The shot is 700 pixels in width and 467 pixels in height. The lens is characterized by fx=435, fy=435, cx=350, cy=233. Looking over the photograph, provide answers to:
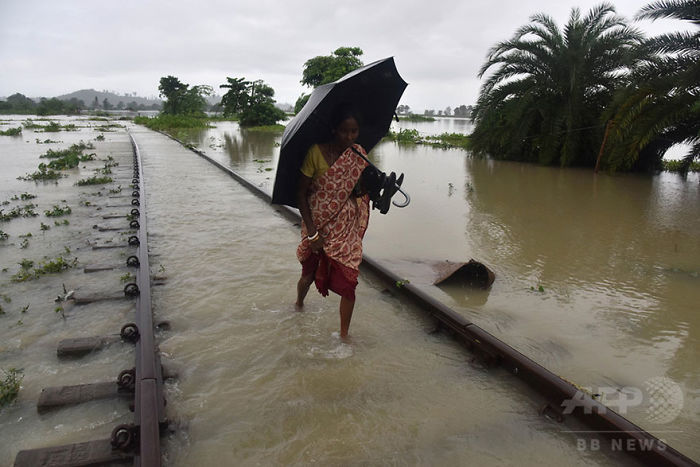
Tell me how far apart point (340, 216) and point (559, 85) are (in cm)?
1370

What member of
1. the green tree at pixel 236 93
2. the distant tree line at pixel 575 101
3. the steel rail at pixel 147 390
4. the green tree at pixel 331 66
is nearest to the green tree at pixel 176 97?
the green tree at pixel 236 93

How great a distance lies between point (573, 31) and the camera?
1352 centimetres

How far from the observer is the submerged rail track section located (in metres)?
2.00

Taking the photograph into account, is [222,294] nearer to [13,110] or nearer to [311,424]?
[311,424]

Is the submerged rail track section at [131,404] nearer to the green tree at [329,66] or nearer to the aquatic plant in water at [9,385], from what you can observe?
the aquatic plant in water at [9,385]

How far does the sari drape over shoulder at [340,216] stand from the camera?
2898 mm

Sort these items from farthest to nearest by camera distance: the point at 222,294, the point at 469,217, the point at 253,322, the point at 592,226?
the point at 469,217 → the point at 592,226 → the point at 222,294 → the point at 253,322

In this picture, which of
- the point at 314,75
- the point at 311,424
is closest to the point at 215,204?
the point at 311,424

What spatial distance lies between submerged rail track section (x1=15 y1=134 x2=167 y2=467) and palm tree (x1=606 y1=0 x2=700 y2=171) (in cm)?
974

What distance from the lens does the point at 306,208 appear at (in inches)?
117

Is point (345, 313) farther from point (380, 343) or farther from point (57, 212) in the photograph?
point (57, 212)

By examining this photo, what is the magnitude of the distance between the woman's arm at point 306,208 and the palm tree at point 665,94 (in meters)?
8.56

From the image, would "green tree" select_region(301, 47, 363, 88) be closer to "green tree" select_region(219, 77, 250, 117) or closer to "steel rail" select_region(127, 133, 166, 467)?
"green tree" select_region(219, 77, 250, 117)

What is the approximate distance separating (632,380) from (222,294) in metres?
3.25
